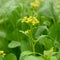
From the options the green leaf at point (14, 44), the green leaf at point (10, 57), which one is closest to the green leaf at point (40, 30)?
the green leaf at point (14, 44)

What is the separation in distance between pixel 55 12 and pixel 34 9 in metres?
0.15

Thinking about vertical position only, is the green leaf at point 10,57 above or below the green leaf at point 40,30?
below

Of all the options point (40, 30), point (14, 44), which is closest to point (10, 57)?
point (14, 44)

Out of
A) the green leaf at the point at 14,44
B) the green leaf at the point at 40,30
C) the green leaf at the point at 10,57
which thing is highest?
the green leaf at the point at 40,30

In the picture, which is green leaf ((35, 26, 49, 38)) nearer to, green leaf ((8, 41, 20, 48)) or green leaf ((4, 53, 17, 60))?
green leaf ((8, 41, 20, 48))

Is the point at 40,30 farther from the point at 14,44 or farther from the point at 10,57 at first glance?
the point at 10,57

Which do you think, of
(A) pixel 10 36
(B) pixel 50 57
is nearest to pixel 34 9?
(A) pixel 10 36

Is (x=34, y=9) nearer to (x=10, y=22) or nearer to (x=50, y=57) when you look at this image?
(x=10, y=22)

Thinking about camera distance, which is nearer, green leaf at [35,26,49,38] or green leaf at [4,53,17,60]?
green leaf at [4,53,17,60]

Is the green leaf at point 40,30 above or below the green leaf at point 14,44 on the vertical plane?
above

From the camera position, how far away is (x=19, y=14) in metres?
1.74

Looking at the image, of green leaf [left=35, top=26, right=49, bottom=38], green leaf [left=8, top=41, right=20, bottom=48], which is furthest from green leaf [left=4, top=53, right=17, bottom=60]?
green leaf [left=35, top=26, right=49, bottom=38]

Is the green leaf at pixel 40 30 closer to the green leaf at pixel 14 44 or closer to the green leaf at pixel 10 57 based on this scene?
the green leaf at pixel 14 44

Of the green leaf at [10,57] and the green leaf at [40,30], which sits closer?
the green leaf at [10,57]
